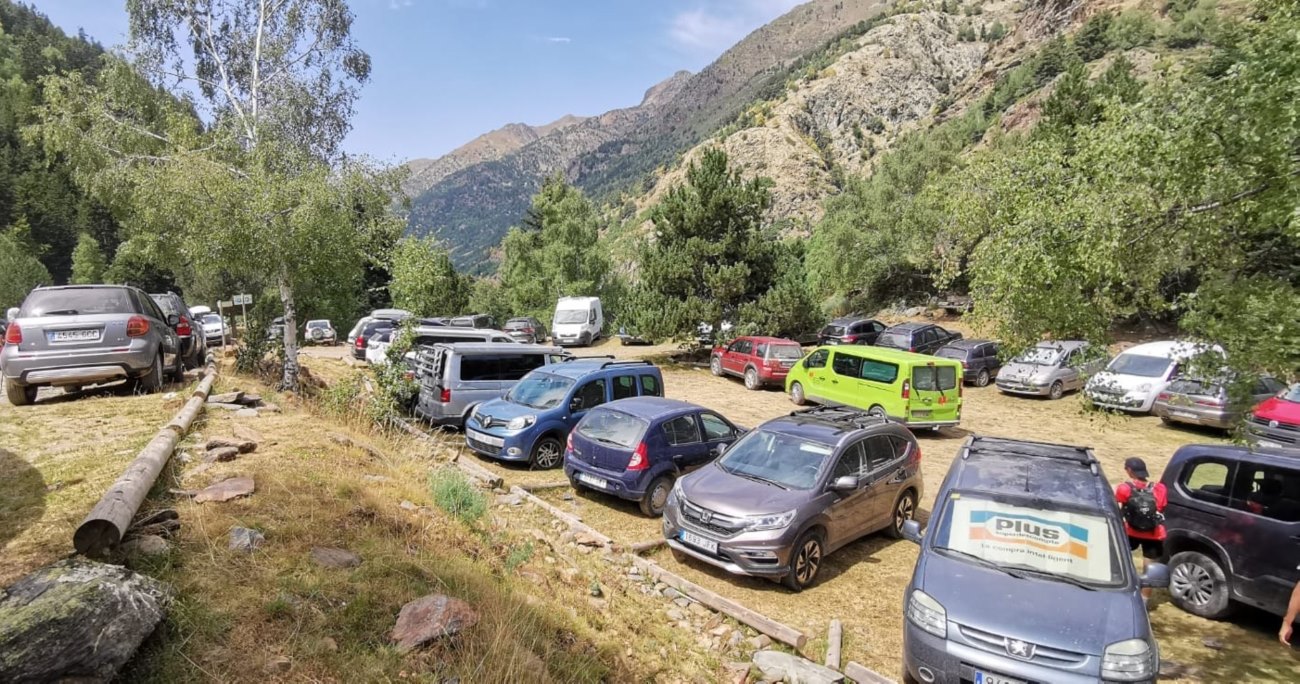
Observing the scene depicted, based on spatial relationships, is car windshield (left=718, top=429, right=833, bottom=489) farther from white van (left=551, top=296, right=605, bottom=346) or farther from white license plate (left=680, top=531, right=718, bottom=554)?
white van (left=551, top=296, right=605, bottom=346)

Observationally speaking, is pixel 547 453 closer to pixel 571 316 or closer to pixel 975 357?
pixel 975 357

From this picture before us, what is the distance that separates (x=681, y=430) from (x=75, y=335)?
8918mm

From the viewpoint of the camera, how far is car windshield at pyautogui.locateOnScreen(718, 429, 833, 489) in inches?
301

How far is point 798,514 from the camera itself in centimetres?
703

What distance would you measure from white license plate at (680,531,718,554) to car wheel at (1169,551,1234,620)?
4.98 meters

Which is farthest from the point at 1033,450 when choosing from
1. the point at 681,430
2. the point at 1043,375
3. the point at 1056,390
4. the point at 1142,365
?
the point at 1056,390

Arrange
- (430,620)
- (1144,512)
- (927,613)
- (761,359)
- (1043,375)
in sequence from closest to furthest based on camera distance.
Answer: (430,620)
(927,613)
(1144,512)
(1043,375)
(761,359)

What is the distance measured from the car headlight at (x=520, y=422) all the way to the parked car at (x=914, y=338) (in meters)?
18.5

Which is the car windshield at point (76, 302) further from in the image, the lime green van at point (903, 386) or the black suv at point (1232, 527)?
the lime green van at point (903, 386)

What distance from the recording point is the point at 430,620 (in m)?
4.07

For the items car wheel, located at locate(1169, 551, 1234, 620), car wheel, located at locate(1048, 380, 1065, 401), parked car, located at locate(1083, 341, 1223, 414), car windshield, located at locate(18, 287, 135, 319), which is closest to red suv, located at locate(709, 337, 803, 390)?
car wheel, located at locate(1048, 380, 1065, 401)

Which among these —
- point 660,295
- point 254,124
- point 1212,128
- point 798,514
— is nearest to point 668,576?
point 798,514

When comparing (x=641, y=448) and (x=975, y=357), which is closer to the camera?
(x=641, y=448)

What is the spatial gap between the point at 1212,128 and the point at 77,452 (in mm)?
11627
